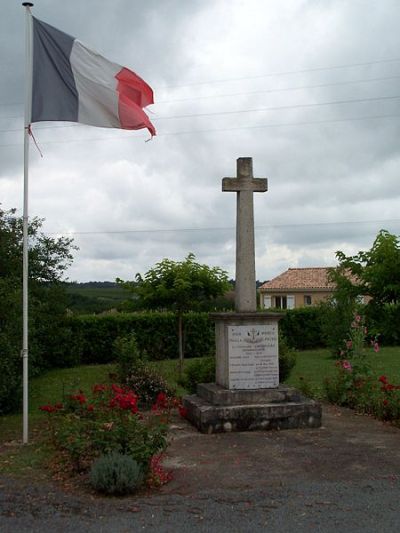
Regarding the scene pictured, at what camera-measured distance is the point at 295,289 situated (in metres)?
48.9

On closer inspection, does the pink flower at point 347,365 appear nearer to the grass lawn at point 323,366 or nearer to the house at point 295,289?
the grass lawn at point 323,366

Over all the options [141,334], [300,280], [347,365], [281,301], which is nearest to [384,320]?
[347,365]

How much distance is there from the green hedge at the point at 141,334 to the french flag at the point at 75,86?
42.8 ft

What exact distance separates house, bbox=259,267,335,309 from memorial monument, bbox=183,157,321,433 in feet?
128

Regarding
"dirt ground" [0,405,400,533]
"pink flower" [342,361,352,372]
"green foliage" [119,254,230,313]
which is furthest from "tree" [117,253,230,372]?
"dirt ground" [0,405,400,533]

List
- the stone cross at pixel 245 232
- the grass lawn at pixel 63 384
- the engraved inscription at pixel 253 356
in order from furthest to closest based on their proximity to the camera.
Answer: the stone cross at pixel 245 232, the engraved inscription at pixel 253 356, the grass lawn at pixel 63 384

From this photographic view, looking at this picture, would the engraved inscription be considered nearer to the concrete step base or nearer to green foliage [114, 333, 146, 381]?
the concrete step base

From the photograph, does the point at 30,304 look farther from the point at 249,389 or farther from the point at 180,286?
the point at 249,389

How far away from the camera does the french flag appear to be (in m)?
7.78

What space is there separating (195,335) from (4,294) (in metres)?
13.3

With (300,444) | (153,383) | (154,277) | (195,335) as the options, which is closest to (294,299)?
(195,335)

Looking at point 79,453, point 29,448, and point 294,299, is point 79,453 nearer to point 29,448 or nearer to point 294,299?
point 29,448

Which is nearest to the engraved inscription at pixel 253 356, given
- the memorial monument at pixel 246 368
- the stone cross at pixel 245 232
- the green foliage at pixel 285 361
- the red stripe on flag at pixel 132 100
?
the memorial monument at pixel 246 368

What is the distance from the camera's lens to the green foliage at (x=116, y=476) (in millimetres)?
5336
